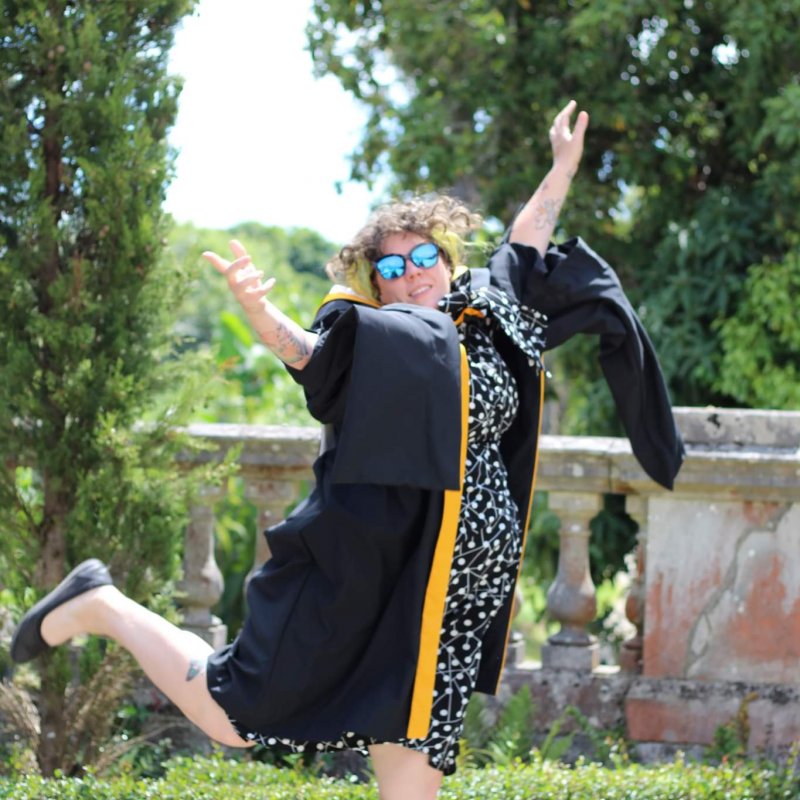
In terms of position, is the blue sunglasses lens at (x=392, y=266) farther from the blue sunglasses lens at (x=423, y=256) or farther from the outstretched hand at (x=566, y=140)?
the outstretched hand at (x=566, y=140)

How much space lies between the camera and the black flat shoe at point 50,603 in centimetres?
378

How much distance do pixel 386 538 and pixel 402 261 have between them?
0.75 meters

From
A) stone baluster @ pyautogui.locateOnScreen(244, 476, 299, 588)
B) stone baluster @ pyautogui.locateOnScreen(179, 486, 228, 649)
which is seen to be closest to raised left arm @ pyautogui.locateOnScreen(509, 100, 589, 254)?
stone baluster @ pyautogui.locateOnScreen(244, 476, 299, 588)

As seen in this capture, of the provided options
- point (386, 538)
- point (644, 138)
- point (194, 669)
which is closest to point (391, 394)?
point (386, 538)

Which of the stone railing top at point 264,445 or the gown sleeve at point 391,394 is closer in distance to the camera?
the gown sleeve at point 391,394

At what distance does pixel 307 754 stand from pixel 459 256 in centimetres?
196

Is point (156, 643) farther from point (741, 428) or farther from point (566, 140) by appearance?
point (741, 428)

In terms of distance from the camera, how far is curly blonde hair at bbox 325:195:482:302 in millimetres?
3631

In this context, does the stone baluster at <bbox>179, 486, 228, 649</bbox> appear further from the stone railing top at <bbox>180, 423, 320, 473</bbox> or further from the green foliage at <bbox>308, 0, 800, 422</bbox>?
the green foliage at <bbox>308, 0, 800, 422</bbox>

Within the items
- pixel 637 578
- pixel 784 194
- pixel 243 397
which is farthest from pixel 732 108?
pixel 243 397

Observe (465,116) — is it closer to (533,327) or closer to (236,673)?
(533,327)

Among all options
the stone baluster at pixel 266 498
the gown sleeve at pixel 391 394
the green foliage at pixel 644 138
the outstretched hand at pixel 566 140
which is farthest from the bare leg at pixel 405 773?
the green foliage at pixel 644 138

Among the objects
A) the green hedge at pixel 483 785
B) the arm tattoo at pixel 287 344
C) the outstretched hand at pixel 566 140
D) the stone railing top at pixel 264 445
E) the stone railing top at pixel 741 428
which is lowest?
the green hedge at pixel 483 785

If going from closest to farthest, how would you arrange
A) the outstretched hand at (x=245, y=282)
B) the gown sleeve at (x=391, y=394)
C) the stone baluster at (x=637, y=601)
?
the outstretched hand at (x=245, y=282), the gown sleeve at (x=391, y=394), the stone baluster at (x=637, y=601)
